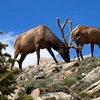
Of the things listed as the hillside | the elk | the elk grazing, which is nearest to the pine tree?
the hillside

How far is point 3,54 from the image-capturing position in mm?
7477

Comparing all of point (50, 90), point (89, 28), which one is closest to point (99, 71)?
point (50, 90)

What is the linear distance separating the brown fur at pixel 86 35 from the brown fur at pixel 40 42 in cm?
137

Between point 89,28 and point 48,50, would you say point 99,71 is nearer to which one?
point 48,50

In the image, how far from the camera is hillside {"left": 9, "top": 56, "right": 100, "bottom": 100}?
11002 millimetres

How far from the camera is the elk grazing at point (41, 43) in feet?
63.6

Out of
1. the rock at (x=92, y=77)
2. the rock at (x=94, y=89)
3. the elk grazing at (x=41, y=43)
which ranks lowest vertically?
the rock at (x=94, y=89)

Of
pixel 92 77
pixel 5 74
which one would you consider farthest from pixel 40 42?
pixel 5 74

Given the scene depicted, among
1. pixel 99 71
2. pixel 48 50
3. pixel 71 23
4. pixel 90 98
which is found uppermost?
pixel 71 23

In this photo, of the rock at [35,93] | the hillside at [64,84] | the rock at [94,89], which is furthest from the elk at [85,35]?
the rock at [35,93]

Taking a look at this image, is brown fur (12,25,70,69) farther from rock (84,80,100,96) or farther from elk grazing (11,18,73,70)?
rock (84,80,100,96)

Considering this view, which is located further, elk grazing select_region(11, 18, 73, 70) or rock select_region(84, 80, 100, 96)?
elk grazing select_region(11, 18, 73, 70)

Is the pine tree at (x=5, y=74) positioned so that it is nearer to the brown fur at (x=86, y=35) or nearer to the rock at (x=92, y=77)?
the rock at (x=92, y=77)

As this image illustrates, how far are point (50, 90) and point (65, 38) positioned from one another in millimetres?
8509
